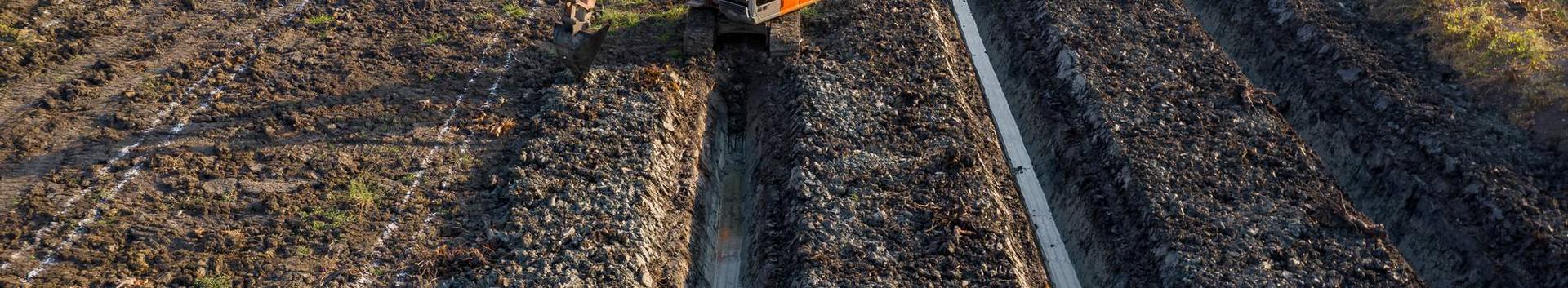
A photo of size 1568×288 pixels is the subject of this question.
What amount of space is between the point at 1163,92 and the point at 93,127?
12.8m

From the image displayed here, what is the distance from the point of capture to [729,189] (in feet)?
38.6

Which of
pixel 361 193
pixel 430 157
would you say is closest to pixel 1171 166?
pixel 430 157

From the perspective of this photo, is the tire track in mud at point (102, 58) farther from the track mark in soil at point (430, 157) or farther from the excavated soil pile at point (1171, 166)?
the excavated soil pile at point (1171, 166)

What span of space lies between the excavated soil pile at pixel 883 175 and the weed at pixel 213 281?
500 cm

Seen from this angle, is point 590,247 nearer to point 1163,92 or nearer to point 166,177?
point 166,177

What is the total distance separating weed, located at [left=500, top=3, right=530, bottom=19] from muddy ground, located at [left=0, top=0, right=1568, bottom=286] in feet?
0.20

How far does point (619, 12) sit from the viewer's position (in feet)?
46.8

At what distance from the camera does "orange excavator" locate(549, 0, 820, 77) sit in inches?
468

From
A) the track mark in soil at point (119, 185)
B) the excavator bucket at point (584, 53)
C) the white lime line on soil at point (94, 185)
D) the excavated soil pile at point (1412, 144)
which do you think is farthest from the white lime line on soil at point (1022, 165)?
the white lime line on soil at point (94, 185)

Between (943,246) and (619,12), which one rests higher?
(619,12)

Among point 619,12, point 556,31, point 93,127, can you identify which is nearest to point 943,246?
point 556,31

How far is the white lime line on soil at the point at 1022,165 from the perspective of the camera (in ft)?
35.5

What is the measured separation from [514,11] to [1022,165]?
25.2ft

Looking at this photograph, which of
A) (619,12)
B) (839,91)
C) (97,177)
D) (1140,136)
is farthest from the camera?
(619,12)
